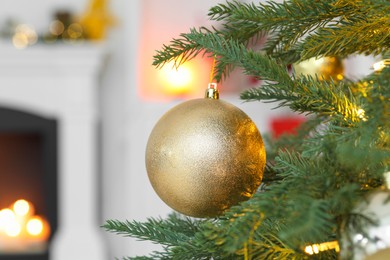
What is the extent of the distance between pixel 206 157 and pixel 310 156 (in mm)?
100

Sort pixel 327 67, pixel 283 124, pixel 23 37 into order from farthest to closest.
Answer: pixel 23 37, pixel 283 124, pixel 327 67

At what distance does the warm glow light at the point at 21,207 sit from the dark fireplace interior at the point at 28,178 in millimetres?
11

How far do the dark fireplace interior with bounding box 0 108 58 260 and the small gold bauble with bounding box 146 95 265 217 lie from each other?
2503 mm

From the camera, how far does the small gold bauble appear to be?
497mm

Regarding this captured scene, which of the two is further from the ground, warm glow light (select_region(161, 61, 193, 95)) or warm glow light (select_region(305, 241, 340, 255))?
warm glow light (select_region(161, 61, 193, 95))

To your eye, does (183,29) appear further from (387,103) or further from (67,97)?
(387,103)

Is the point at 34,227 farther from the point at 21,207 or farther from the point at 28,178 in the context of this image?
the point at 28,178

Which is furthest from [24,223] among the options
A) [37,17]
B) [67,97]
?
[37,17]

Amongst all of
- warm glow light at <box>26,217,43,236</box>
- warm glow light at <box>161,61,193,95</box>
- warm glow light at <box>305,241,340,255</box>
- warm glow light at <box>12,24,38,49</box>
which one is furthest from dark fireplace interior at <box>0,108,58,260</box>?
warm glow light at <box>305,241,340,255</box>

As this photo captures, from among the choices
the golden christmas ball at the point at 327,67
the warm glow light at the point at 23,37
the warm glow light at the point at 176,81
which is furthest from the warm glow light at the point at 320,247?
→ the warm glow light at the point at 23,37

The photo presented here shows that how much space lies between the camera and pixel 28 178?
10.4 feet

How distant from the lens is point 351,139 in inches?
15.0

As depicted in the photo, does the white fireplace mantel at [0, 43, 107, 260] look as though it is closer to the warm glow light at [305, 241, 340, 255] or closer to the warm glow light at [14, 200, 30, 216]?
the warm glow light at [14, 200, 30, 216]

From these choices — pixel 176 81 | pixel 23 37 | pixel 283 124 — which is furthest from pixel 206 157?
pixel 23 37
